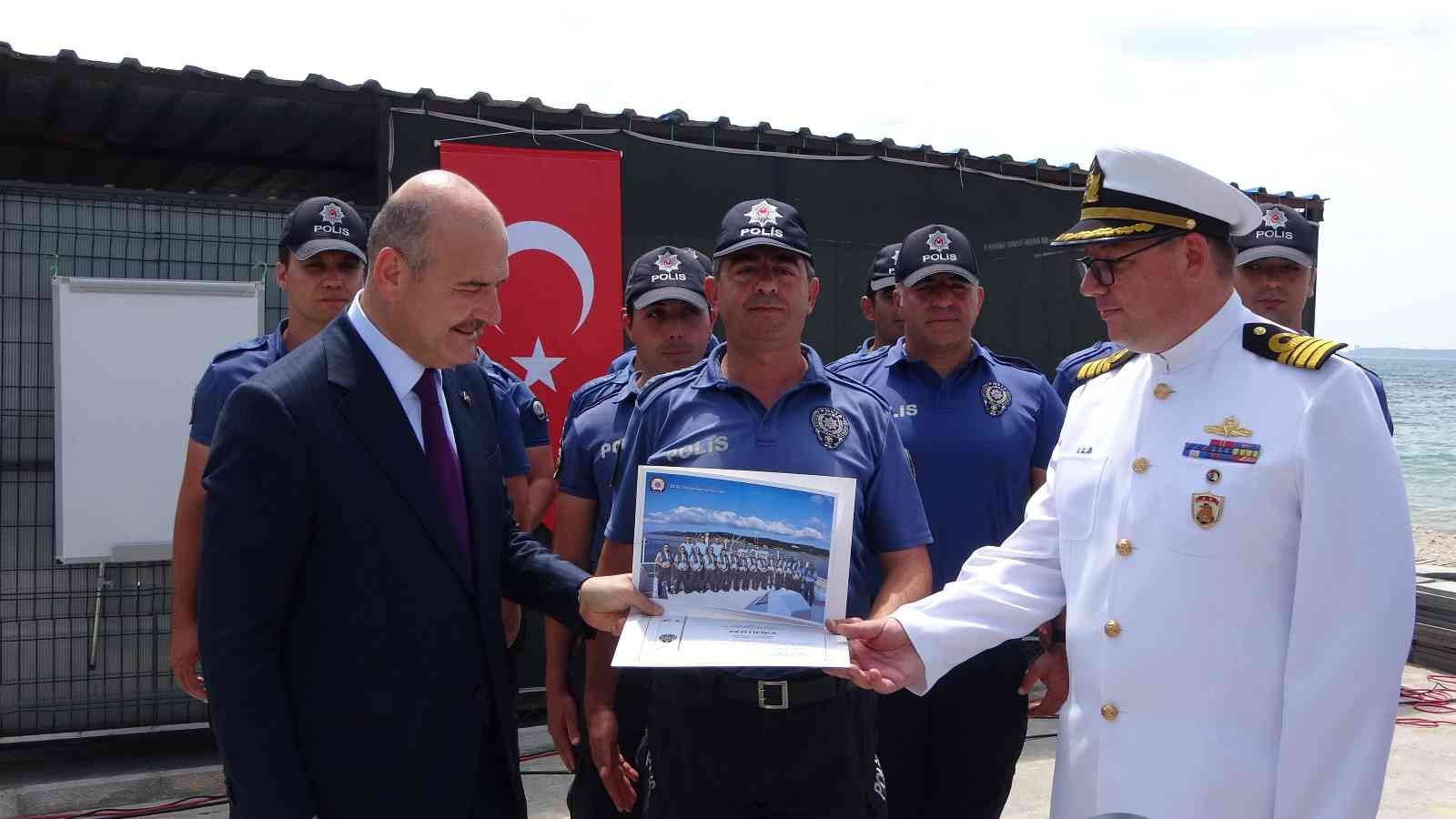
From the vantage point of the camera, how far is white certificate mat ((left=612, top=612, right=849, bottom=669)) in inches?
95.2

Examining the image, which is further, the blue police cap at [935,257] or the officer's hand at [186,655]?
the blue police cap at [935,257]

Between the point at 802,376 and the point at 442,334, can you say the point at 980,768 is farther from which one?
the point at 442,334

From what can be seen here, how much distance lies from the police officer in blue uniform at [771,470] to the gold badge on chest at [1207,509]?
0.81 m

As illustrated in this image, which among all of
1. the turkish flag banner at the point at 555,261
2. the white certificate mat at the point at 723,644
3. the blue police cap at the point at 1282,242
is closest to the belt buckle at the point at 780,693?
the white certificate mat at the point at 723,644

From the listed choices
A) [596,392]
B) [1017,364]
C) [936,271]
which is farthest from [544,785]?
[936,271]

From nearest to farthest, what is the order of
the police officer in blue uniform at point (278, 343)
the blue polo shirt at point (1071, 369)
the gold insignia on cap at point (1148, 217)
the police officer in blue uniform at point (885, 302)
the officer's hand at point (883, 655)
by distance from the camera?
the gold insignia on cap at point (1148, 217) → the officer's hand at point (883, 655) → the police officer in blue uniform at point (278, 343) → the blue polo shirt at point (1071, 369) → the police officer in blue uniform at point (885, 302)

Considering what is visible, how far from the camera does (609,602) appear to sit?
8.92 ft

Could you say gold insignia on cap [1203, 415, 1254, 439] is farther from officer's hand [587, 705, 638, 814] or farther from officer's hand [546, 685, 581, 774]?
officer's hand [546, 685, 581, 774]

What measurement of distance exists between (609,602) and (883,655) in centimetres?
64

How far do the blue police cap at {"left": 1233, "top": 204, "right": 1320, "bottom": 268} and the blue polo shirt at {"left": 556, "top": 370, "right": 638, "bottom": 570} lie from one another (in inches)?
94.7

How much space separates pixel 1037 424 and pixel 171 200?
14.4ft

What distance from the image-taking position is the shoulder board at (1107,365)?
2.75 metres

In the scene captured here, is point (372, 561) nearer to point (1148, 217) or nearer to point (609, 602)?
point (609, 602)

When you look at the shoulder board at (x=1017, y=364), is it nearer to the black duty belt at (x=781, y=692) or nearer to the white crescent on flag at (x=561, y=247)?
the black duty belt at (x=781, y=692)
